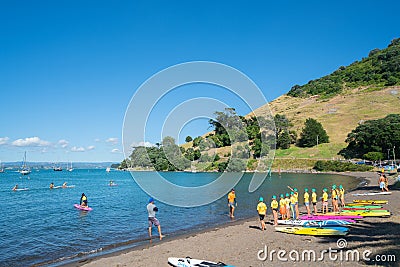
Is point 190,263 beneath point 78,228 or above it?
above

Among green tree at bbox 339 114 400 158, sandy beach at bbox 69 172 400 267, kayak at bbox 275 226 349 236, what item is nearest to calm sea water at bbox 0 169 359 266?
sandy beach at bbox 69 172 400 267

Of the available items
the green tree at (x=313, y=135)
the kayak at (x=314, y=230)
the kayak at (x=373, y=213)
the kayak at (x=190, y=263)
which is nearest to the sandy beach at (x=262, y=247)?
the kayak at (x=314, y=230)

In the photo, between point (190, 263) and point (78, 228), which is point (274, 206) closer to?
point (190, 263)

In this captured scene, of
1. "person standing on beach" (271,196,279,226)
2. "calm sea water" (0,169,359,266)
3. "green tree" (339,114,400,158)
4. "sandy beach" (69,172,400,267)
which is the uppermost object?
"green tree" (339,114,400,158)

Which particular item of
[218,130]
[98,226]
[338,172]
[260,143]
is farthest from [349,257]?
[218,130]

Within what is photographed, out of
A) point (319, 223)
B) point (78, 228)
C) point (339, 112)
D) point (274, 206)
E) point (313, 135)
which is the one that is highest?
point (339, 112)

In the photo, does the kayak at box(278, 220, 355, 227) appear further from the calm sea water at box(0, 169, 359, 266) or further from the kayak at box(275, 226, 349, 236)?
the calm sea water at box(0, 169, 359, 266)

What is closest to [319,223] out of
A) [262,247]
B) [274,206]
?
[274,206]

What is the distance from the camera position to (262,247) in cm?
1658

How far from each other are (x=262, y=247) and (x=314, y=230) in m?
3.88

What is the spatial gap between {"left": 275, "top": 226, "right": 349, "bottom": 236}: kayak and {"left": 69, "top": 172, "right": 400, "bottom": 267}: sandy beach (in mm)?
381

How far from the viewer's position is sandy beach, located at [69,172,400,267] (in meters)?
13.6

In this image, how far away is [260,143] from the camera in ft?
409

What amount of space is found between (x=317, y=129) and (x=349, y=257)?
11581 centimetres
